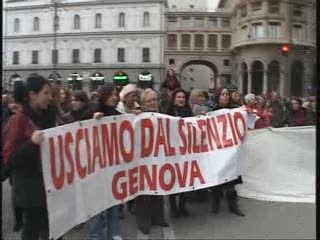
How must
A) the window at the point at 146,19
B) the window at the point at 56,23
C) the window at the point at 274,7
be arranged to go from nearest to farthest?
1. the window at the point at 274,7
2. the window at the point at 146,19
3. the window at the point at 56,23

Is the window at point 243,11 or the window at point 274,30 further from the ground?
the window at point 243,11

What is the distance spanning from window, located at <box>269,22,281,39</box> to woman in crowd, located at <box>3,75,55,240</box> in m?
55.6

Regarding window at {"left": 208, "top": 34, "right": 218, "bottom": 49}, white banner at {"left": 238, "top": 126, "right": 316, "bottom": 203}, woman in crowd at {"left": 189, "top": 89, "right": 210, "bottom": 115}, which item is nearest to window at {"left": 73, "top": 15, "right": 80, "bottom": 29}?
window at {"left": 208, "top": 34, "right": 218, "bottom": 49}

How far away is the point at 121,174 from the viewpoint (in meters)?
4.33

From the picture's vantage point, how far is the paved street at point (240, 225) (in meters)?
4.57

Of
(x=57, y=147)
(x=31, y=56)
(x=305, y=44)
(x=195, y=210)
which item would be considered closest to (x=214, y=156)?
(x=195, y=210)

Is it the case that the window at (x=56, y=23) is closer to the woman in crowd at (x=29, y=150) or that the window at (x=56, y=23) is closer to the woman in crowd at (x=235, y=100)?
the woman in crowd at (x=235, y=100)

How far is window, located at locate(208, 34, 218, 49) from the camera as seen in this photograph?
70.0 meters

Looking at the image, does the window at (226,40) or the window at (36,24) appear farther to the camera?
the window at (226,40)

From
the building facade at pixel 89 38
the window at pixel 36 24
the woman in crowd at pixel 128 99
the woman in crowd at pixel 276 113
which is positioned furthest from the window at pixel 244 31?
the woman in crowd at pixel 128 99

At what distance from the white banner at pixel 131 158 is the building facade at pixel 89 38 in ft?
181

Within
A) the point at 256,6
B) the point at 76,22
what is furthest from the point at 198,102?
the point at 76,22

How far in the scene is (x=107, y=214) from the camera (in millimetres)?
4363

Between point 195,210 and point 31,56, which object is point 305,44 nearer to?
point 31,56
